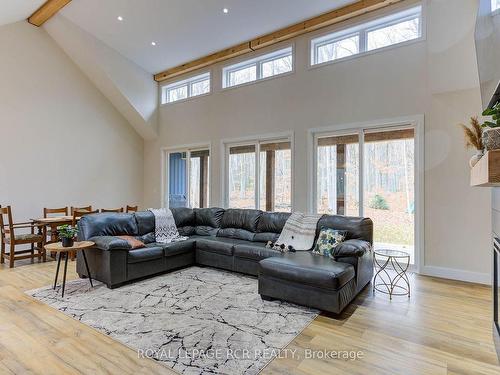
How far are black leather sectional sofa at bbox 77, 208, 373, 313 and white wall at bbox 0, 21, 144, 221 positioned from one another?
2813 mm

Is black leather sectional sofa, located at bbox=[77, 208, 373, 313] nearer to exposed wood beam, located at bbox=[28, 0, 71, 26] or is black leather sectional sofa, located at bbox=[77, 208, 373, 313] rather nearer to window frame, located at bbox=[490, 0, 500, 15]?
window frame, located at bbox=[490, 0, 500, 15]

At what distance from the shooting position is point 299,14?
4938 mm

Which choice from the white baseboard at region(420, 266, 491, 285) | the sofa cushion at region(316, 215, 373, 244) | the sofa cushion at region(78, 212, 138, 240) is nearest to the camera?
the sofa cushion at region(316, 215, 373, 244)

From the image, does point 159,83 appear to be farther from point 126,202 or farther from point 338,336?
point 338,336

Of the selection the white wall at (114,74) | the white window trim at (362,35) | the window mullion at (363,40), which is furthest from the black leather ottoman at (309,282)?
the white wall at (114,74)

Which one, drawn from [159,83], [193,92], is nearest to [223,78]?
[193,92]

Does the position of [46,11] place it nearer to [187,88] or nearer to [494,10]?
[187,88]

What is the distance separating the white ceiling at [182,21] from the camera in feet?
15.8

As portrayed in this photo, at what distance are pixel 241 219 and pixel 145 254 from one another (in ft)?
5.67

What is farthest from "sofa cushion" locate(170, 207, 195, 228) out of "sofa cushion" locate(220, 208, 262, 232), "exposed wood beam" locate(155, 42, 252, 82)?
"exposed wood beam" locate(155, 42, 252, 82)

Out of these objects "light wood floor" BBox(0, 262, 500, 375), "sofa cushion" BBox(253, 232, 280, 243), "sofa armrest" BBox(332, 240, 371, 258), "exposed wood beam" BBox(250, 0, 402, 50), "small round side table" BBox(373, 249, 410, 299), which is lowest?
"light wood floor" BBox(0, 262, 500, 375)

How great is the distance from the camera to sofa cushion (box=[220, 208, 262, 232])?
4875 millimetres

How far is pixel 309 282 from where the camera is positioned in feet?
9.64

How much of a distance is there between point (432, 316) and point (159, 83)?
7617 mm
